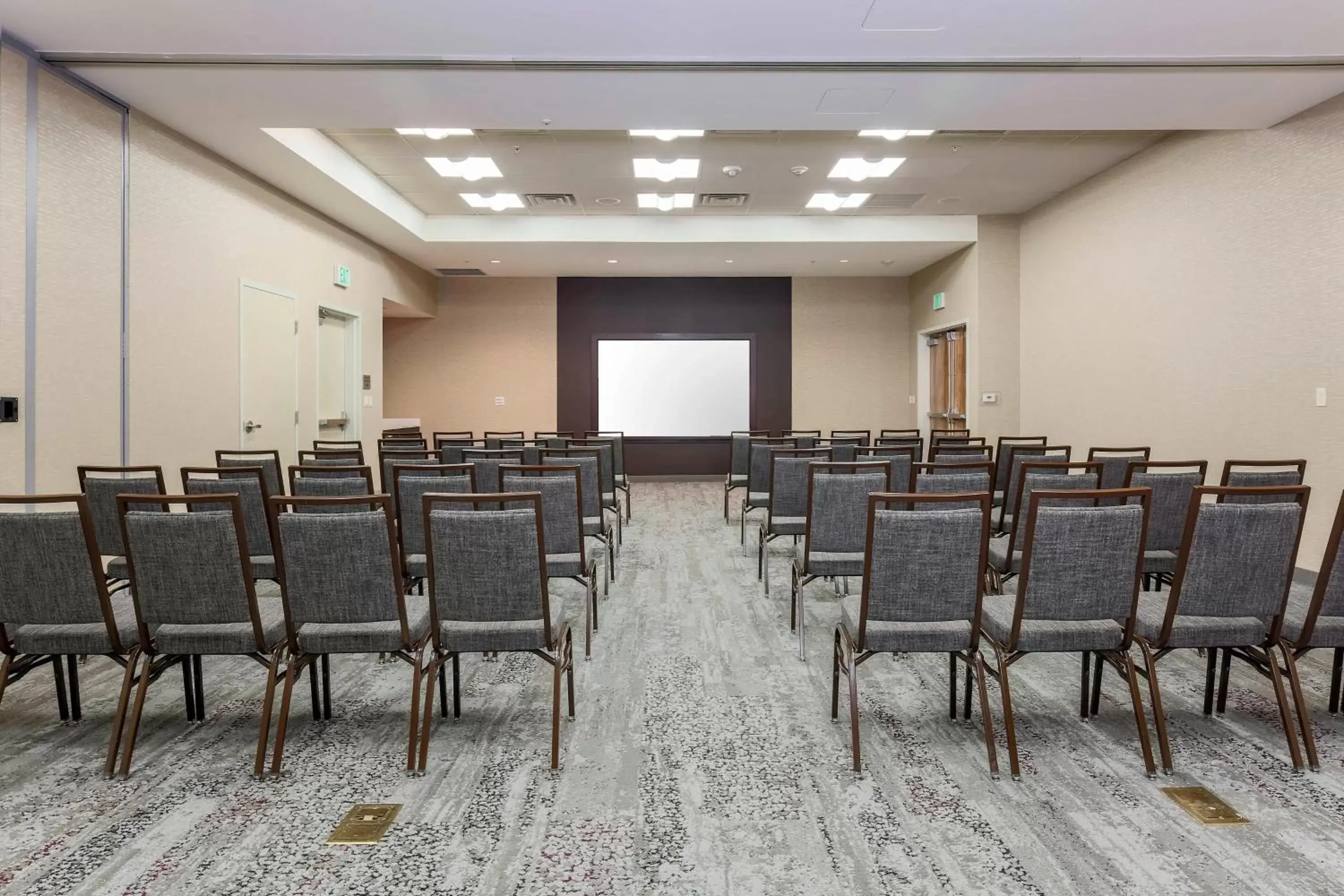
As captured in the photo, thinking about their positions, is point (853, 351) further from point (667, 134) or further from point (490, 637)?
point (490, 637)

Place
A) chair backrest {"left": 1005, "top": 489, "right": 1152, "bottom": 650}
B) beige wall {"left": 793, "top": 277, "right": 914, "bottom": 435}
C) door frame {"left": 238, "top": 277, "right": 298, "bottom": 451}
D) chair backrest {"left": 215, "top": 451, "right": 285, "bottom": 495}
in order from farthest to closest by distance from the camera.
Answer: beige wall {"left": 793, "top": 277, "right": 914, "bottom": 435}, door frame {"left": 238, "top": 277, "right": 298, "bottom": 451}, chair backrest {"left": 215, "top": 451, "right": 285, "bottom": 495}, chair backrest {"left": 1005, "top": 489, "right": 1152, "bottom": 650}

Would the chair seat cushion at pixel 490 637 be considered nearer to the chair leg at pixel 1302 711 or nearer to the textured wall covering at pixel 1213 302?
the chair leg at pixel 1302 711

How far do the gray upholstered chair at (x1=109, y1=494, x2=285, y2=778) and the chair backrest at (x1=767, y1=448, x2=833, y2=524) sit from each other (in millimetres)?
2721

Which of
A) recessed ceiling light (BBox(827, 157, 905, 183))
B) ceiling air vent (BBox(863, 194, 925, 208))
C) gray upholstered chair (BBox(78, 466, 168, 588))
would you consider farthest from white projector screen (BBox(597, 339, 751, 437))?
gray upholstered chair (BBox(78, 466, 168, 588))

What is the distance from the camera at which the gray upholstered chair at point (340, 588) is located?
2.30m

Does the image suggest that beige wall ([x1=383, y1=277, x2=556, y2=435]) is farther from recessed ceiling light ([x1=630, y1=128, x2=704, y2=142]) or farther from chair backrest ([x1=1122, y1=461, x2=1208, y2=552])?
chair backrest ([x1=1122, y1=461, x2=1208, y2=552])

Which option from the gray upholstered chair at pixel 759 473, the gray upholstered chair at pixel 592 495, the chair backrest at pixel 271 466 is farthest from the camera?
the gray upholstered chair at pixel 759 473

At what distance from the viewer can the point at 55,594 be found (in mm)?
2365

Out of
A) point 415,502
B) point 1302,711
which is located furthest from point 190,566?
point 1302,711

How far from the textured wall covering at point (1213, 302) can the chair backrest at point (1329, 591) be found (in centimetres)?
287

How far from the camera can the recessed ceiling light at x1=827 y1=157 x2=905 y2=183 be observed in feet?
22.5

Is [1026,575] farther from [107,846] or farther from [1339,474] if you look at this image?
[1339,474]

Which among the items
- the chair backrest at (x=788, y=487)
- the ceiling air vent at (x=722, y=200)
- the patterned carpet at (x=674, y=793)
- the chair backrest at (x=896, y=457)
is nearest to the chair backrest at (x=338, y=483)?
the patterned carpet at (x=674, y=793)

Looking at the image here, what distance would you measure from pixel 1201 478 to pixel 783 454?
2162 mm
